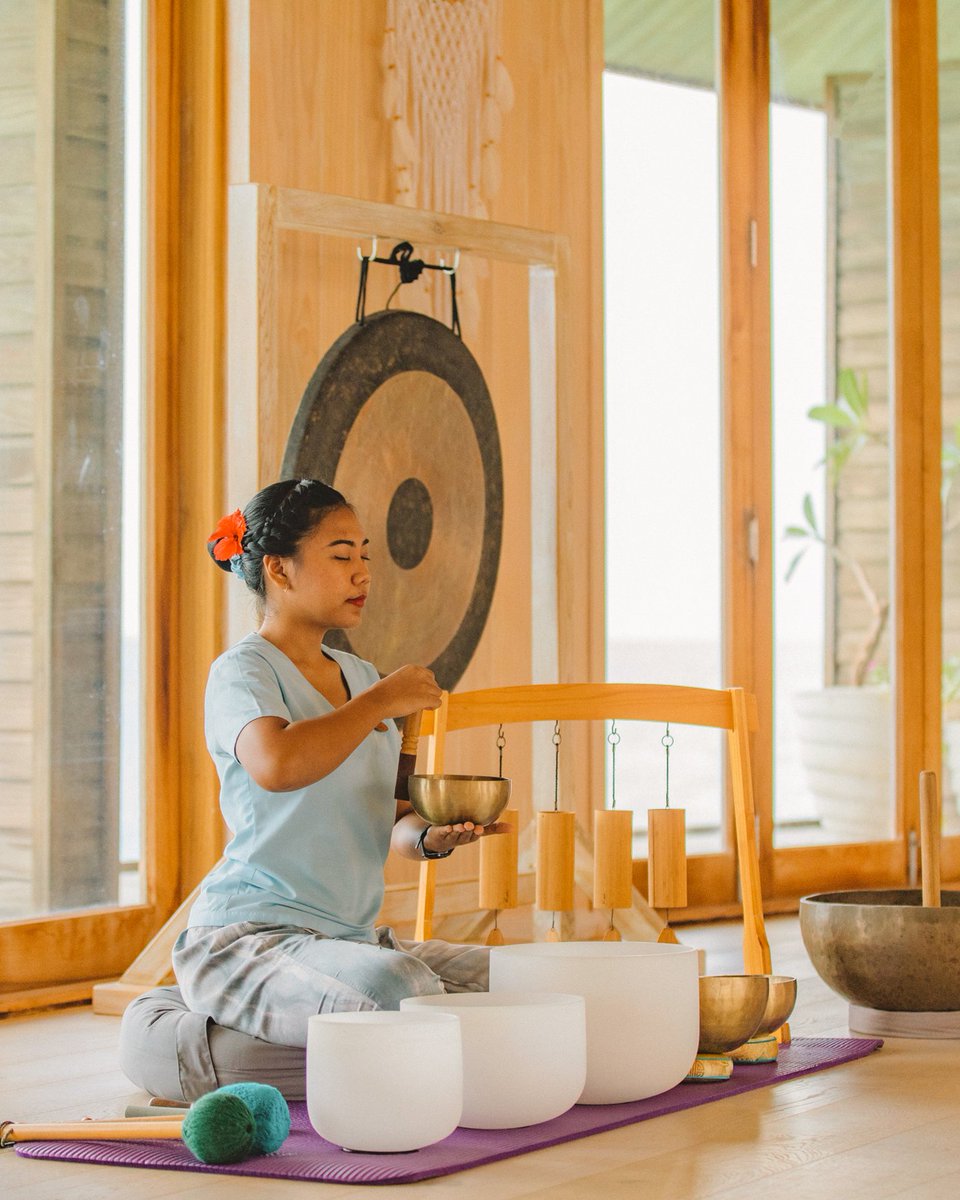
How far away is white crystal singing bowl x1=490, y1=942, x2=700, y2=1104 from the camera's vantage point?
2100mm

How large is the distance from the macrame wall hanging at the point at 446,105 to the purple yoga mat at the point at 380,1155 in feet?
5.63

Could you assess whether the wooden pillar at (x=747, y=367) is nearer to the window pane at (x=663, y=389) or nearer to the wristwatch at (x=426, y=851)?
the window pane at (x=663, y=389)

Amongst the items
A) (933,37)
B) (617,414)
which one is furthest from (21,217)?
(933,37)

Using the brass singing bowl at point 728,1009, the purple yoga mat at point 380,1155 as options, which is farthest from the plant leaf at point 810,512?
the purple yoga mat at point 380,1155

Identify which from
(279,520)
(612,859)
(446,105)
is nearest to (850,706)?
(446,105)

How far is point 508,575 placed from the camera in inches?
144

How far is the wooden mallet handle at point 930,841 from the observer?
8.57ft

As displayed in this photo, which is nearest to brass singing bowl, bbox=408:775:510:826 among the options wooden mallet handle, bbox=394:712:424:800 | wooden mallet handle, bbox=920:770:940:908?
wooden mallet handle, bbox=394:712:424:800

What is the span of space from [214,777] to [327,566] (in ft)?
3.08

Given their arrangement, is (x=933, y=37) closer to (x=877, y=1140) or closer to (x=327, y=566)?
(x=327, y=566)

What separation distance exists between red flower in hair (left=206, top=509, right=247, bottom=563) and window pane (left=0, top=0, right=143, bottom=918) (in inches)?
29.7

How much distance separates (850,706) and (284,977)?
2.54 m

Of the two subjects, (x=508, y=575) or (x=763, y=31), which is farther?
(x=763, y=31)

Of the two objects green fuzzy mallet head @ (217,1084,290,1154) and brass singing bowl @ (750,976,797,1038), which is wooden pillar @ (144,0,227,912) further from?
green fuzzy mallet head @ (217,1084,290,1154)
